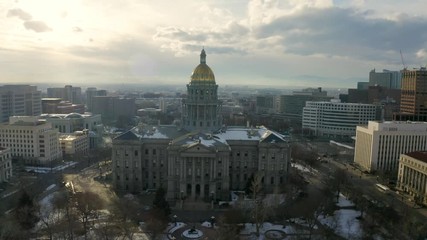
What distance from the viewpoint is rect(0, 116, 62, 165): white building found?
110375mm

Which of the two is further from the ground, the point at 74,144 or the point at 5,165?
the point at 74,144

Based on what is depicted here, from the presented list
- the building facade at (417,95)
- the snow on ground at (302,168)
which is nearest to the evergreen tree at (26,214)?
the snow on ground at (302,168)

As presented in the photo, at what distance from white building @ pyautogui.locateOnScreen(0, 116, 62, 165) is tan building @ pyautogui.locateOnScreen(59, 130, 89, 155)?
6.91m

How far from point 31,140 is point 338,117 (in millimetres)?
130517

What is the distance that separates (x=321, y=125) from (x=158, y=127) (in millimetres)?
113902

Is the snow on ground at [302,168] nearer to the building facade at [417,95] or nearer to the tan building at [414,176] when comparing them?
the tan building at [414,176]

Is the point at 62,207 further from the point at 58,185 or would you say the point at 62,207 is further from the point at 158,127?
the point at 158,127

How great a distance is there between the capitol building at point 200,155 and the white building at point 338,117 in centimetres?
9845

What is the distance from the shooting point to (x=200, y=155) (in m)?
78.6

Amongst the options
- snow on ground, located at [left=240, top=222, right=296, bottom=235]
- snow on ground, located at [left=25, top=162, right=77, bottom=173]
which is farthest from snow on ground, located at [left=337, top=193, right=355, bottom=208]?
snow on ground, located at [left=25, top=162, right=77, bottom=173]

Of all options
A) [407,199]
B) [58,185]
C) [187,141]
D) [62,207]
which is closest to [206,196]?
[187,141]

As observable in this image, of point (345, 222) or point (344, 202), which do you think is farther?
point (344, 202)

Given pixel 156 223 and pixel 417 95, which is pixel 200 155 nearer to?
pixel 156 223

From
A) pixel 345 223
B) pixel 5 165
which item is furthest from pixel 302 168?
pixel 5 165
